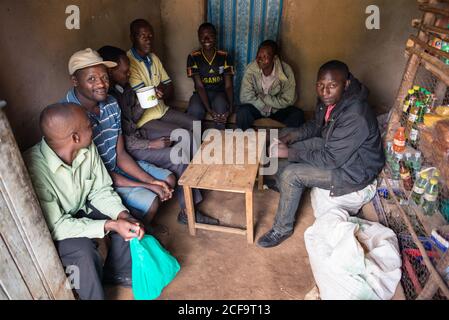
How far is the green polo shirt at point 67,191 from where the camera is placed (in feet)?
5.68

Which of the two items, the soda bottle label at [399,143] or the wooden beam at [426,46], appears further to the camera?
the soda bottle label at [399,143]

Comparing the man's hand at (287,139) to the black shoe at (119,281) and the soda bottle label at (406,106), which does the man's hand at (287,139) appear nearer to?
the soda bottle label at (406,106)

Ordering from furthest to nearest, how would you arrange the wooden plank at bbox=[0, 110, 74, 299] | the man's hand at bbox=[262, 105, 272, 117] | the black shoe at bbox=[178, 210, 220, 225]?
the man's hand at bbox=[262, 105, 272, 117] → the black shoe at bbox=[178, 210, 220, 225] → the wooden plank at bbox=[0, 110, 74, 299]

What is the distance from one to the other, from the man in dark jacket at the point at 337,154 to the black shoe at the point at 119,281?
1040 mm

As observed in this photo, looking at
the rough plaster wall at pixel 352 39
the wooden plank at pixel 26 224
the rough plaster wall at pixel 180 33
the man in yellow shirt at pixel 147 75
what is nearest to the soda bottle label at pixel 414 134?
the man in yellow shirt at pixel 147 75

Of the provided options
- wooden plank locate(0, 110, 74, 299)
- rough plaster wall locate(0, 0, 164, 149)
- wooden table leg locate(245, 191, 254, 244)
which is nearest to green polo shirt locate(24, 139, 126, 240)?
wooden plank locate(0, 110, 74, 299)

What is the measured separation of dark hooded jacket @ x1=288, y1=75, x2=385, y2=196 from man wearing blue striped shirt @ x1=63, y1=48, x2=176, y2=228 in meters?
1.22

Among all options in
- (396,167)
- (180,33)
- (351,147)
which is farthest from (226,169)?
(180,33)

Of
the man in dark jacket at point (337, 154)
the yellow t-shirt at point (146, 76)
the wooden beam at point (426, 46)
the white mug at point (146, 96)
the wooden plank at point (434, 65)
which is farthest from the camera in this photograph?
the yellow t-shirt at point (146, 76)

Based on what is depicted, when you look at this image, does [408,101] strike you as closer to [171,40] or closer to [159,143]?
[159,143]

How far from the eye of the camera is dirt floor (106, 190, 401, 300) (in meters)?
2.14

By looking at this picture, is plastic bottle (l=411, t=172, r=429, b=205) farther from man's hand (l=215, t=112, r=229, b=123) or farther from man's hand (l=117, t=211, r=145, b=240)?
man's hand (l=215, t=112, r=229, b=123)

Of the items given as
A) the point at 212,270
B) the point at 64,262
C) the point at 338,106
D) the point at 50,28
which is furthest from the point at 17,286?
the point at 338,106
